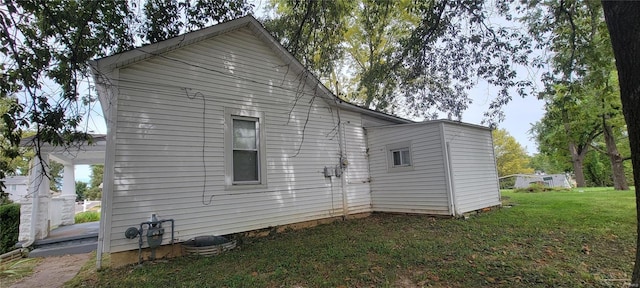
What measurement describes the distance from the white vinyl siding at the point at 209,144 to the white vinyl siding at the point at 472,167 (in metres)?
3.34

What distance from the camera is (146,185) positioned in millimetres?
5336

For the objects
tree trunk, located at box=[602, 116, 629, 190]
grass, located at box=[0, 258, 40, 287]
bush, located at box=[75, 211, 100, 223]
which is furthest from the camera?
tree trunk, located at box=[602, 116, 629, 190]

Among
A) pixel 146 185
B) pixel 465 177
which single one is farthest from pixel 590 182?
pixel 146 185

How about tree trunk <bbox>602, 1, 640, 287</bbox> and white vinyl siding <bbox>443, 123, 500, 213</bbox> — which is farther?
white vinyl siding <bbox>443, 123, 500, 213</bbox>

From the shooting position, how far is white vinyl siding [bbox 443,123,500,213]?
7.94 meters

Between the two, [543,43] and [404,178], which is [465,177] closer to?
[404,178]

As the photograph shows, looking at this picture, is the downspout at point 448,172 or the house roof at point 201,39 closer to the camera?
the house roof at point 201,39

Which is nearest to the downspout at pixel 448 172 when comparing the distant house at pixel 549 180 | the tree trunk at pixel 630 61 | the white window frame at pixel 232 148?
the white window frame at pixel 232 148

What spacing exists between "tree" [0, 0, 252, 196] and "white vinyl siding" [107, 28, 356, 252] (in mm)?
994

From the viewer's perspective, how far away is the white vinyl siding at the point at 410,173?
786 centimetres

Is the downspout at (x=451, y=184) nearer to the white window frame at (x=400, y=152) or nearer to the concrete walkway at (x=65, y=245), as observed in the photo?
the white window frame at (x=400, y=152)

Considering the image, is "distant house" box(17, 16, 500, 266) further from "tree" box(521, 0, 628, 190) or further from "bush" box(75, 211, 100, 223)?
"bush" box(75, 211, 100, 223)

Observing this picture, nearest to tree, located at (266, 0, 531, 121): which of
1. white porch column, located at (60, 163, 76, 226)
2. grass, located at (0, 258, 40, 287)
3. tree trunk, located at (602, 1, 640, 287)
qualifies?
tree trunk, located at (602, 1, 640, 287)

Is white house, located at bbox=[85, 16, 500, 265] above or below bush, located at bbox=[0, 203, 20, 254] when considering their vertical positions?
above
